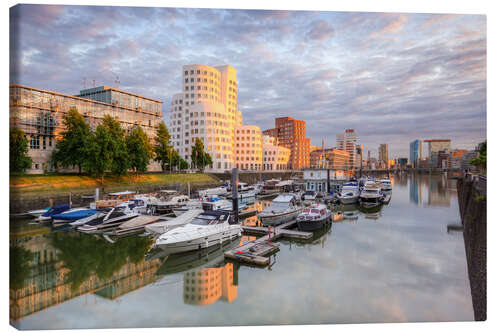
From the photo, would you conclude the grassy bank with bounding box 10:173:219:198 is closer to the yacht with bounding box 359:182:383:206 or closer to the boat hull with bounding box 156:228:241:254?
the boat hull with bounding box 156:228:241:254

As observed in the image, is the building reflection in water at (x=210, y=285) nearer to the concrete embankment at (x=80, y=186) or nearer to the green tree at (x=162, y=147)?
A: the concrete embankment at (x=80, y=186)

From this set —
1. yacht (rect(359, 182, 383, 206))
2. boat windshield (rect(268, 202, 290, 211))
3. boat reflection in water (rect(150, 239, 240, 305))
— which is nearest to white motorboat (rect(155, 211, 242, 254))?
boat reflection in water (rect(150, 239, 240, 305))

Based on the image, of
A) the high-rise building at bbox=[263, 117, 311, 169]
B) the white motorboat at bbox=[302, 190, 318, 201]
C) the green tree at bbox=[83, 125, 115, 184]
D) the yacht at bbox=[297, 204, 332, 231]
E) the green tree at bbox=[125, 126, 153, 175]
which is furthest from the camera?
the high-rise building at bbox=[263, 117, 311, 169]

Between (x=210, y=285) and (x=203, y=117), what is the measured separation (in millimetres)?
73955

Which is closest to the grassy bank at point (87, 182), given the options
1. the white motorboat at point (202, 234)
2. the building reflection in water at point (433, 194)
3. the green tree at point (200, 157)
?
the green tree at point (200, 157)

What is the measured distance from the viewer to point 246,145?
97.1m

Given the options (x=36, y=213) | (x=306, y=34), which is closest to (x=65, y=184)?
(x=36, y=213)

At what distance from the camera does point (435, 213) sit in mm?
31719

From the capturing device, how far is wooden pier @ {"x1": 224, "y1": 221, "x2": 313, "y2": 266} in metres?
15.2

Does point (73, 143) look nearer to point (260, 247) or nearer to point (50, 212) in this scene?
point (50, 212)

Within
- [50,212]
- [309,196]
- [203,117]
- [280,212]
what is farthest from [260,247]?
[203,117]

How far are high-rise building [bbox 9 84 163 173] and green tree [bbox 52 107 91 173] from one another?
222 cm

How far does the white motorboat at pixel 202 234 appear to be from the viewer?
54.3 ft

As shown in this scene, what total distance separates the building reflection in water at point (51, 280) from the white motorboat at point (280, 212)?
35.3 feet
